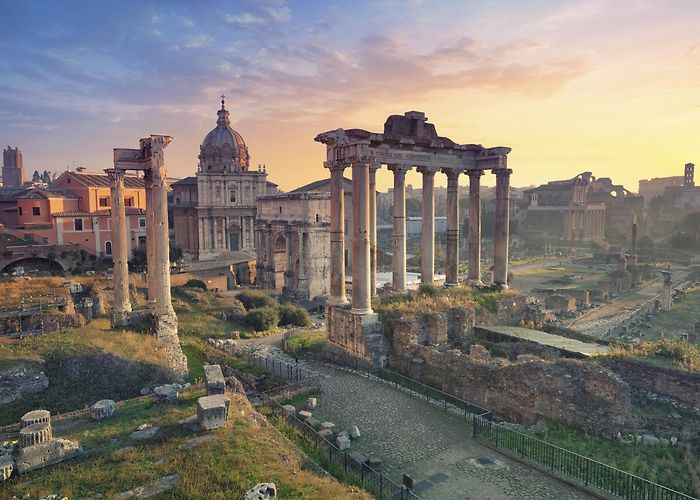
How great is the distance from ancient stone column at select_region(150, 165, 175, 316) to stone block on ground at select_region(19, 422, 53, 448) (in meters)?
10.3

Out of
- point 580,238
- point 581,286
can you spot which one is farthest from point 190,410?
point 580,238

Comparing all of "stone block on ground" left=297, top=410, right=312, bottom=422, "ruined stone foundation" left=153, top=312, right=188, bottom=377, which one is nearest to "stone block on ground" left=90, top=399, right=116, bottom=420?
"stone block on ground" left=297, top=410, right=312, bottom=422

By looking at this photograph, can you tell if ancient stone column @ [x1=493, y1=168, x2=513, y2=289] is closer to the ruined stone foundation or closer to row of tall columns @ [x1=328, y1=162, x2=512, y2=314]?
row of tall columns @ [x1=328, y1=162, x2=512, y2=314]

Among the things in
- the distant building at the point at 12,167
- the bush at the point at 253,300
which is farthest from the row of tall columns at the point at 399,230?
the distant building at the point at 12,167

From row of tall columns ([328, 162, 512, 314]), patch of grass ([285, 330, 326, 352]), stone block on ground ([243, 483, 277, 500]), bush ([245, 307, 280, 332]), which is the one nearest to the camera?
stone block on ground ([243, 483, 277, 500])

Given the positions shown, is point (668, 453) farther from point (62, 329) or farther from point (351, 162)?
point (62, 329)

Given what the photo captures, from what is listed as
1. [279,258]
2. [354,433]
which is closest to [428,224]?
[354,433]

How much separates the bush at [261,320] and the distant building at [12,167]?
106 meters

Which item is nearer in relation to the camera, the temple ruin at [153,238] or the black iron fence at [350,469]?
the black iron fence at [350,469]

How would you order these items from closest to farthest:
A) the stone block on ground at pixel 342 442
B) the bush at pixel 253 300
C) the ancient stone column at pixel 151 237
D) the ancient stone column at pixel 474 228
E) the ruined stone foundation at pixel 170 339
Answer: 1. the stone block on ground at pixel 342 442
2. the ruined stone foundation at pixel 170 339
3. the ancient stone column at pixel 151 237
4. the ancient stone column at pixel 474 228
5. the bush at pixel 253 300

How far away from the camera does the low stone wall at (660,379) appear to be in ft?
41.7

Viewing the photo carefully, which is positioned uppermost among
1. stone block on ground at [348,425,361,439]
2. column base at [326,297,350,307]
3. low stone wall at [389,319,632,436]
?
column base at [326,297,350,307]

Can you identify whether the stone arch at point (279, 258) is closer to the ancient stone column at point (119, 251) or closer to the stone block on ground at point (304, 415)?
the ancient stone column at point (119, 251)

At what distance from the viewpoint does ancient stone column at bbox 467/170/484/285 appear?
22844mm
